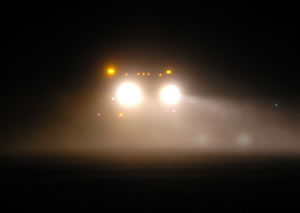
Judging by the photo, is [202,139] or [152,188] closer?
[152,188]

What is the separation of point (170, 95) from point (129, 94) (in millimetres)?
2616

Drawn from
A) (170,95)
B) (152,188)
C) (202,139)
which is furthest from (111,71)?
(152,188)

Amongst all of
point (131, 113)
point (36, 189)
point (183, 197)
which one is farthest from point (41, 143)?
point (183, 197)

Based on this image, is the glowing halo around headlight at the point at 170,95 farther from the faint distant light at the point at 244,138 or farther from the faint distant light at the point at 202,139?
the faint distant light at the point at 244,138

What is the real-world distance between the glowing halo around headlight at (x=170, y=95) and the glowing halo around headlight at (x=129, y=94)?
1.41 m

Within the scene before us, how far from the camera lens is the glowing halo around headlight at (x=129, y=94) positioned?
2398 centimetres

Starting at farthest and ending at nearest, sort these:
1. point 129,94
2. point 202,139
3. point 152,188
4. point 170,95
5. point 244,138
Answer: point 244,138, point 202,139, point 170,95, point 129,94, point 152,188

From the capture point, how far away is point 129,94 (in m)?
24.5

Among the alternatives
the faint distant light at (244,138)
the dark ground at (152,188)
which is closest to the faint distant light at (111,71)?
the faint distant light at (244,138)

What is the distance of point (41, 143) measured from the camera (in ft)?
86.0

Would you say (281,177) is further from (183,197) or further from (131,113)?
(131,113)

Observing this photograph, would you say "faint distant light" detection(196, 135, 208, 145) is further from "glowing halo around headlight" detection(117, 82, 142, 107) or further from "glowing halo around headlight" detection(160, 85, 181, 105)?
"glowing halo around headlight" detection(117, 82, 142, 107)

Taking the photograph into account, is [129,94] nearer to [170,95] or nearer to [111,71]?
[111,71]

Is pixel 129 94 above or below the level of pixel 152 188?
above
